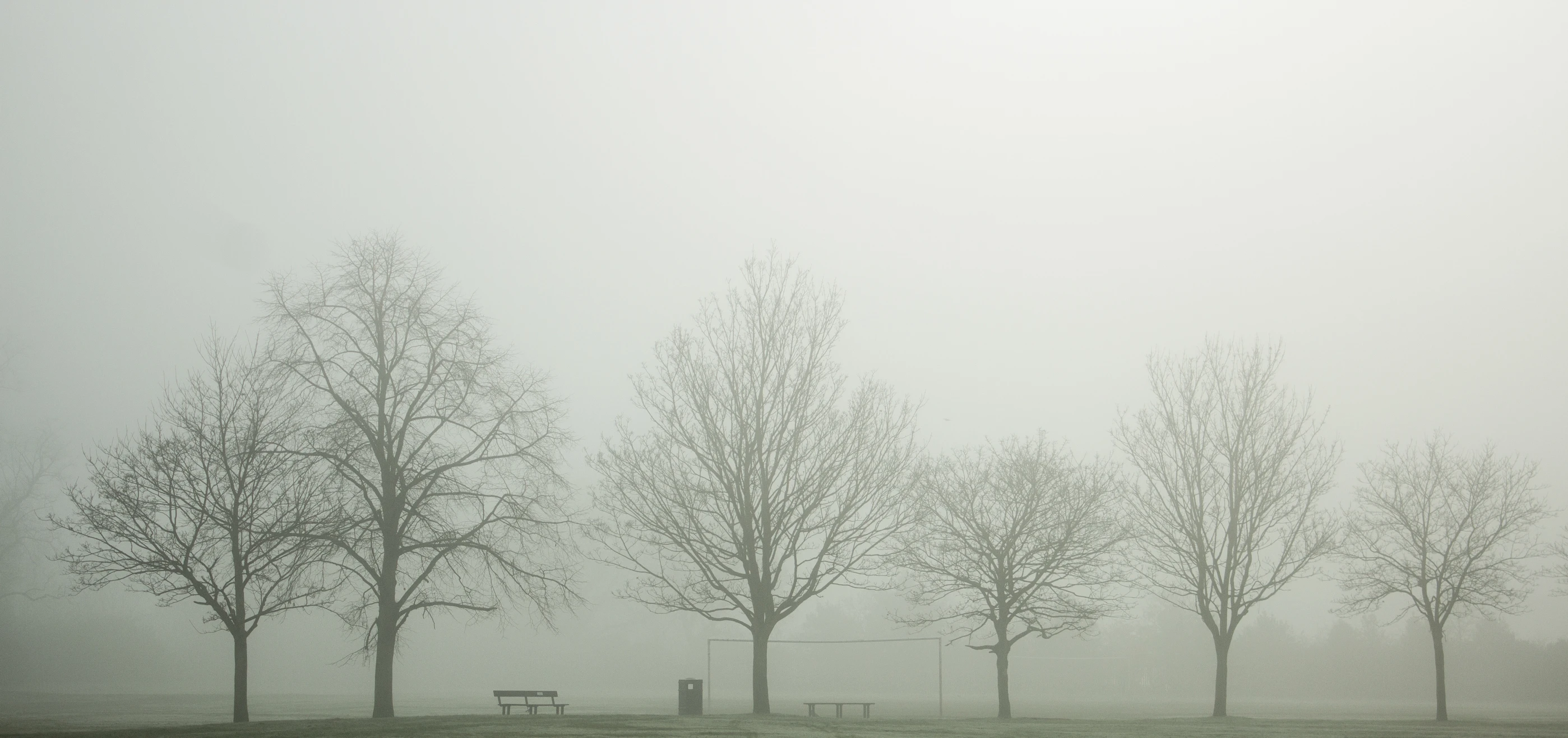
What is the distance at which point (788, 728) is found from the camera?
20.8m

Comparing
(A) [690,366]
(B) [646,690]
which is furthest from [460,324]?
(B) [646,690]

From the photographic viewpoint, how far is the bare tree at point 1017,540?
31.8 meters

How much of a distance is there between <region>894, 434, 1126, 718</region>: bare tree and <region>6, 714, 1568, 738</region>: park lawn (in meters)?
5.07

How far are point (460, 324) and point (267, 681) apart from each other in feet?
181

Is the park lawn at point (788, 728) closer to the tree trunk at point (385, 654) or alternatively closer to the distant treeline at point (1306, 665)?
the tree trunk at point (385, 654)

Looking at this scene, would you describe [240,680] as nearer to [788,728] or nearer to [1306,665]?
[788,728]

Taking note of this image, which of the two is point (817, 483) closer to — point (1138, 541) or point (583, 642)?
point (1138, 541)

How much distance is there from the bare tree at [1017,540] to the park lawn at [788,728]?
5.07 m

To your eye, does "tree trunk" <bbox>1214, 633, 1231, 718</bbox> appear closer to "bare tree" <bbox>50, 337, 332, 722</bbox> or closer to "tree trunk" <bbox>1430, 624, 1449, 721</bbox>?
"tree trunk" <bbox>1430, 624, 1449, 721</bbox>

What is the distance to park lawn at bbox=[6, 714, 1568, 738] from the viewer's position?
18.3 meters

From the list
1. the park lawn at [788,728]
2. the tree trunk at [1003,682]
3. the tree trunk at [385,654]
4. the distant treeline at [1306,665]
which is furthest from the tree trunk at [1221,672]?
the distant treeline at [1306,665]

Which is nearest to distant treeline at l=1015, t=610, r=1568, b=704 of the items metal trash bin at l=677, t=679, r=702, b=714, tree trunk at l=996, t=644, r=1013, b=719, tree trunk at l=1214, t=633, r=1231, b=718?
tree trunk at l=1214, t=633, r=1231, b=718

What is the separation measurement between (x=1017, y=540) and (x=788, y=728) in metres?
13.5

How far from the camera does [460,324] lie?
26.9 m
